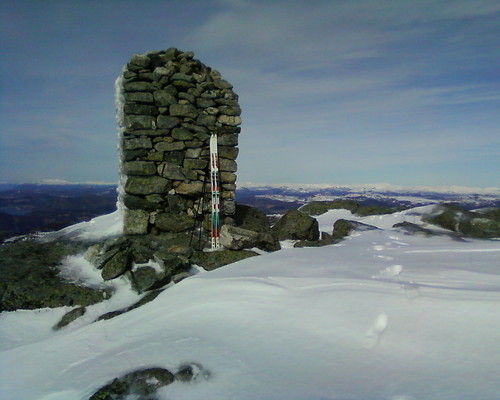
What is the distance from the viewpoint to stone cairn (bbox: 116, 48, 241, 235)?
28.7ft

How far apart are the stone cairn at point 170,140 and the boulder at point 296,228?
207 cm

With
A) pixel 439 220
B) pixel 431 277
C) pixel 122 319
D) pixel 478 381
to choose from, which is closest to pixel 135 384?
pixel 122 319

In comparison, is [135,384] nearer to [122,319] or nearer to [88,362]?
[88,362]

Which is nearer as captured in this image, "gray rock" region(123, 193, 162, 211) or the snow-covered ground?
the snow-covered ground

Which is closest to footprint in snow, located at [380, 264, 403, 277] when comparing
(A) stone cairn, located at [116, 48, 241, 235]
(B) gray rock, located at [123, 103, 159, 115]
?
(A) stone cairn, located at [116, 48, 241, 235]

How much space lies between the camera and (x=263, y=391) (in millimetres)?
2451

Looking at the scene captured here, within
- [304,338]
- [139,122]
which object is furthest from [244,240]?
[304,338]

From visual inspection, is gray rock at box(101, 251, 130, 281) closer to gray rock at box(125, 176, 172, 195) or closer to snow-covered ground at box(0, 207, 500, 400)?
snow-covered ground at box(0, 207, 500, 400)

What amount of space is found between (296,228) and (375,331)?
7354mm

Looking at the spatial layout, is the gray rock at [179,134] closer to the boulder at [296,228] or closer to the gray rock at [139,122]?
the gray rock at [139,122]

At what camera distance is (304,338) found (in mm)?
3066

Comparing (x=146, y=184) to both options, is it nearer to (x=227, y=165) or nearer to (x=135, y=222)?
(x=135, y=222)

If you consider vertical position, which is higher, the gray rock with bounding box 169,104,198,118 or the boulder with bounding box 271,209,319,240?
the gray rock with bounding box 169,104,198,118

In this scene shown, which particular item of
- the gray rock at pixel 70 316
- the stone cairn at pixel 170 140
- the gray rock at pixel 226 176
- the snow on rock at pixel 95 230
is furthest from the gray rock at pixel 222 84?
the gray rock at pixel 70 316
